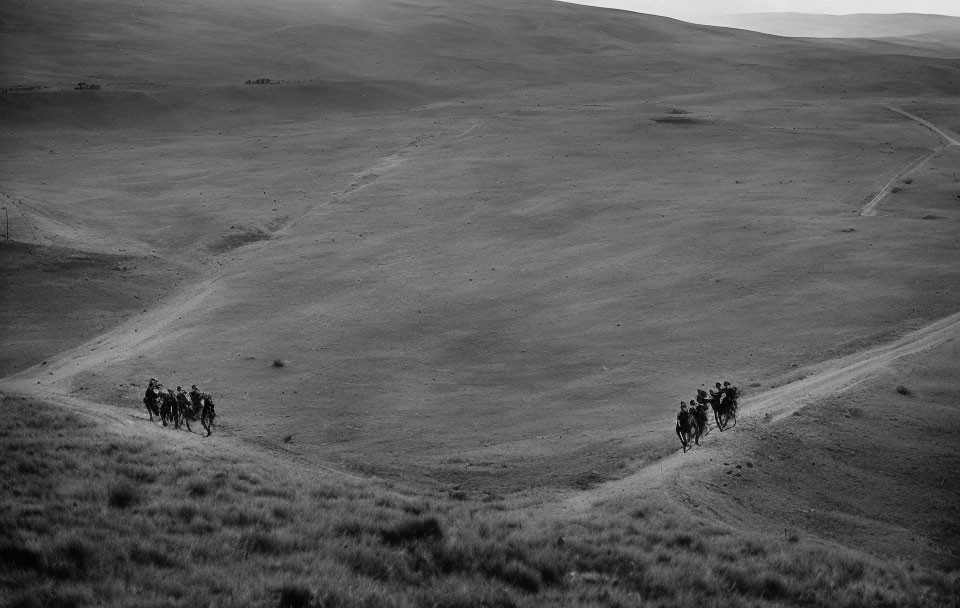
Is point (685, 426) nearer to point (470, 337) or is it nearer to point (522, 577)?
point (522, 577)

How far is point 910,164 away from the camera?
50344 mm

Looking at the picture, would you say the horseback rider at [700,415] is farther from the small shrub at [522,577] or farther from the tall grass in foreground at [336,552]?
the small shrub at [522,577]

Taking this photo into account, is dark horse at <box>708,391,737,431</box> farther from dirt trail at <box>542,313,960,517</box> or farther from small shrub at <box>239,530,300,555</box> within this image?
small shrub at <box>239,530,300,555</box>

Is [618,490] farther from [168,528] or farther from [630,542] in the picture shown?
[168,528]

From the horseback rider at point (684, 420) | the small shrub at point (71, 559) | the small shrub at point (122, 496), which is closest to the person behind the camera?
the small shrub at point (71, 559)

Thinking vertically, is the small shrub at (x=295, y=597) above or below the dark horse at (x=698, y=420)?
above

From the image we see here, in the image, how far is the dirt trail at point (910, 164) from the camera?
4172 cm

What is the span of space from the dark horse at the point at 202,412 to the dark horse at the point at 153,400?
0.93 m

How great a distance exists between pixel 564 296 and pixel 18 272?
24.0m

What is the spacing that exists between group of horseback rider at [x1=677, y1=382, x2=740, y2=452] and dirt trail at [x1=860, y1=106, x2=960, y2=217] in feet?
83.1

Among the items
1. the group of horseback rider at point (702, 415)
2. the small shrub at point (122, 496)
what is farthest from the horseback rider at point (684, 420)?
the small shrub at point (122, 496)

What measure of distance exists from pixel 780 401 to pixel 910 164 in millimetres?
36758

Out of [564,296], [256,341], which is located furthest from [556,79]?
[256,341]

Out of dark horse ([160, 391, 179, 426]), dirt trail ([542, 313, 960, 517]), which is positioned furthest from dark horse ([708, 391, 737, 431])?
dark horse ([160, 391, 179, 426])
